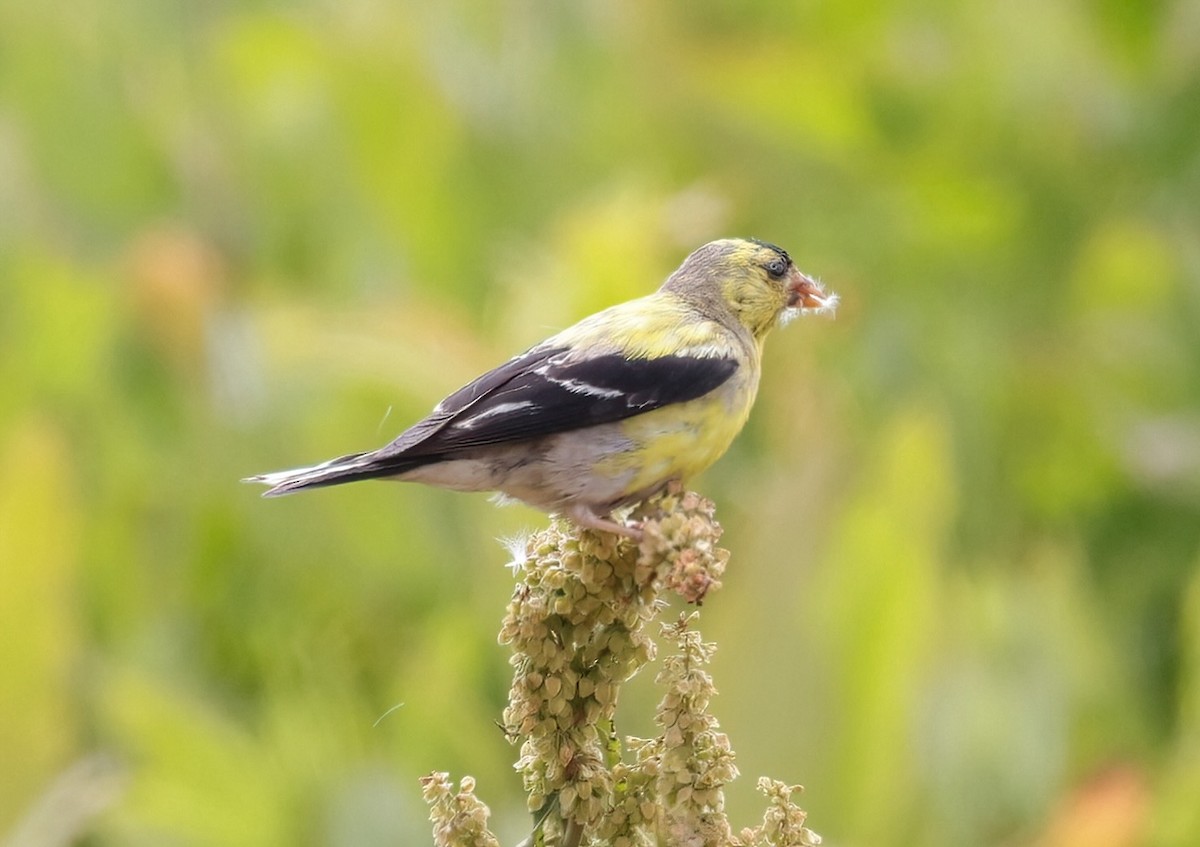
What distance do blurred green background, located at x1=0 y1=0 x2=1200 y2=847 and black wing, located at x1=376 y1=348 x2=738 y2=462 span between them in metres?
0.84

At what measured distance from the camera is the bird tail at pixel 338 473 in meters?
2.14

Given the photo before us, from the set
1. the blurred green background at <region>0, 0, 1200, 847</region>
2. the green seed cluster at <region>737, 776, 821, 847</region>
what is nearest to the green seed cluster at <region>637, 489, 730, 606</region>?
the green seed cluster at <region>737, 776, 821, 847</region>

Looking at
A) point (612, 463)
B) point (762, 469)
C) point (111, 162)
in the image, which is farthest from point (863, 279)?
point (612, 463)

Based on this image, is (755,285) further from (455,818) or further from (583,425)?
(455,818)

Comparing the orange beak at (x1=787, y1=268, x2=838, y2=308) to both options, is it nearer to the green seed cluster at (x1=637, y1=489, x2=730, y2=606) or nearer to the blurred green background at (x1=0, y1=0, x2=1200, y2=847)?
the blurred green background at (x1=0, y1=0, x2=1200, y2=847)

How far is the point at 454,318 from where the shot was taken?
4281 mm

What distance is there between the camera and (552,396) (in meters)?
2.37

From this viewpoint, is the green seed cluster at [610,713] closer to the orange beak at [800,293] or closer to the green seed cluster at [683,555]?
the green seed cluster at [683,555]

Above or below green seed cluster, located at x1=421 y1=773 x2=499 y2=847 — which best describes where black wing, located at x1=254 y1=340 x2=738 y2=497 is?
above

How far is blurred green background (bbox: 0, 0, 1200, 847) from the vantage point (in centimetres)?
335

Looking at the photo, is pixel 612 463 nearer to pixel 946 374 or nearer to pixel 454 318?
pixel 454 318

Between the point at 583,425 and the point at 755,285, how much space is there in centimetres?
58

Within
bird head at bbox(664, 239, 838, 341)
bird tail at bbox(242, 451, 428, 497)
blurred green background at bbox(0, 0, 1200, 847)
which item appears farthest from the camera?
blurred green background at bbox(0, 0, 1200, 847)

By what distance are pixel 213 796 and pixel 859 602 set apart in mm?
1325
